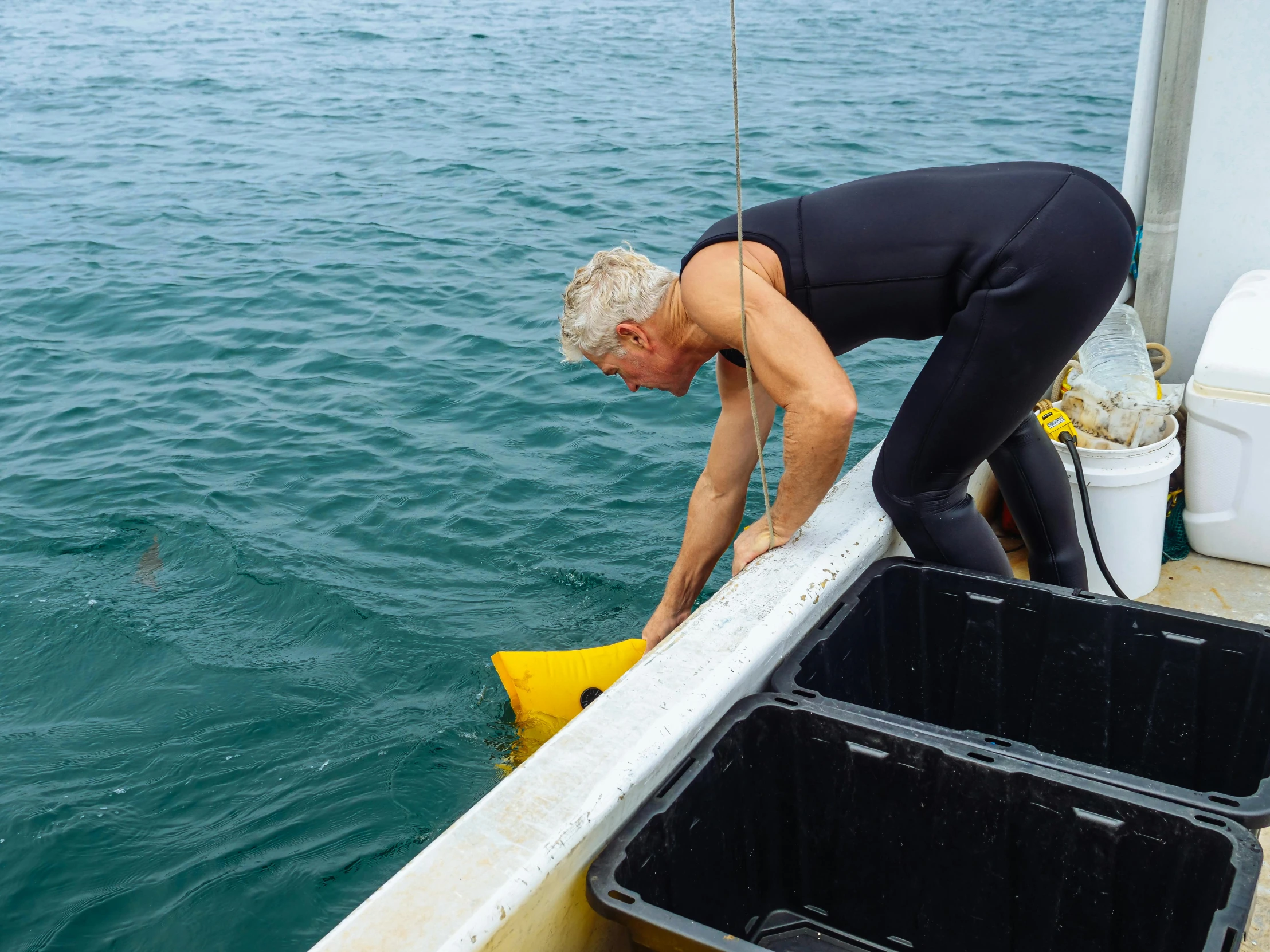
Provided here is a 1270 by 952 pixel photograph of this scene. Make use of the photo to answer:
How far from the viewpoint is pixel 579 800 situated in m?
1.62

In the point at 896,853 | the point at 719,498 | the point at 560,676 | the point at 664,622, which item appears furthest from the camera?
the point at 664,622

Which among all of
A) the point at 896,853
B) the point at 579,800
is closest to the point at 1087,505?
the point at 896,853

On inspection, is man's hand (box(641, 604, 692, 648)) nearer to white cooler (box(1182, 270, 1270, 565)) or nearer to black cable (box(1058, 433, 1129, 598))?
black cable (box(1058, 433, 1129, 598))

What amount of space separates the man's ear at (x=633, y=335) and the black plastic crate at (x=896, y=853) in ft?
2.91

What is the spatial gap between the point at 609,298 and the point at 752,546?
638 mm

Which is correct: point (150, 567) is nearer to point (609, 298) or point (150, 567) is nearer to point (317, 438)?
point (317, 438)

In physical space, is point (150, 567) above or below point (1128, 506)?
below

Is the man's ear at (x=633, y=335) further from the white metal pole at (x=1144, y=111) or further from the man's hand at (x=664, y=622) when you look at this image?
the white metal pole at (x=1144, y=111)

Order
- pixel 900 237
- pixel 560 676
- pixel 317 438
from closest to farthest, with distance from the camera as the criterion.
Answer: pixel 900 237 < pixel 560 676 < pixel 317 438

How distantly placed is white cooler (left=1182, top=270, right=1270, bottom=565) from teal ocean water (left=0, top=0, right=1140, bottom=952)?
194 cm

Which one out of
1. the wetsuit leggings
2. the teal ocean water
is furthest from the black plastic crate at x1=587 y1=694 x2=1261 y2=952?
the teal ocean water

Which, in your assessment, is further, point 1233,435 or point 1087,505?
point 1233,435

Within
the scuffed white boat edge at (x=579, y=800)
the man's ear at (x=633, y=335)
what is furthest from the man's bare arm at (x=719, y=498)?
the scuffed white boat edge at (x=579, y=800)

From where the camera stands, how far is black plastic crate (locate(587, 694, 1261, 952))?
5.23 feet
